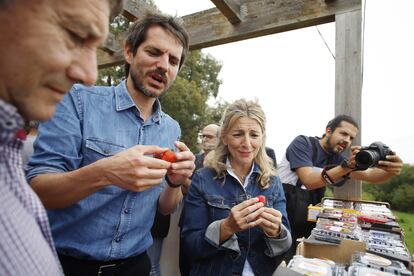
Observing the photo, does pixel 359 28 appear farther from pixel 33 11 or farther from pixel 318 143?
pixel 33 11

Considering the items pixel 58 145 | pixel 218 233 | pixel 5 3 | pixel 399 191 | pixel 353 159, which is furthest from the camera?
pixel 399 191

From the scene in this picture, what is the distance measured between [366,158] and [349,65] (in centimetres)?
85

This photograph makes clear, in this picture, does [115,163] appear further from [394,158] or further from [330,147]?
[394,158]

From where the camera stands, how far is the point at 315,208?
207cm

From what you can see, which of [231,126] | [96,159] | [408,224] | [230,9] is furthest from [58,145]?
[408,224]

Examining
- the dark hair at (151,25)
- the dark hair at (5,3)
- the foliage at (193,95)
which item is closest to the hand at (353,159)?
the dark hair at (151,25)

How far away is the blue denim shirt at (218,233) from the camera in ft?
4.83

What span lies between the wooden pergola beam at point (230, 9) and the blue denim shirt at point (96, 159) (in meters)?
1.52

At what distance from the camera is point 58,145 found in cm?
109

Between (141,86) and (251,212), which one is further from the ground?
(141,86)

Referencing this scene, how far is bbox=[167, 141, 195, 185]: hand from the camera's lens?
1.18m

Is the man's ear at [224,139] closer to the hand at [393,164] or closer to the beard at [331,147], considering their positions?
the beard at [331,147]

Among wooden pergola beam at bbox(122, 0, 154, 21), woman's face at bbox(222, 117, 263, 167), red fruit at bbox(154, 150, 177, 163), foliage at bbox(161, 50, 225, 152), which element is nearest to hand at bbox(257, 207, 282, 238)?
woman's face at bbox(222, 117, 263, 167)

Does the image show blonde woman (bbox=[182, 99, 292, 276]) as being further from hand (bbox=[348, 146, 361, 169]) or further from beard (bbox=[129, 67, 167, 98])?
hand (bbox=[348, 146, 361, 169])
